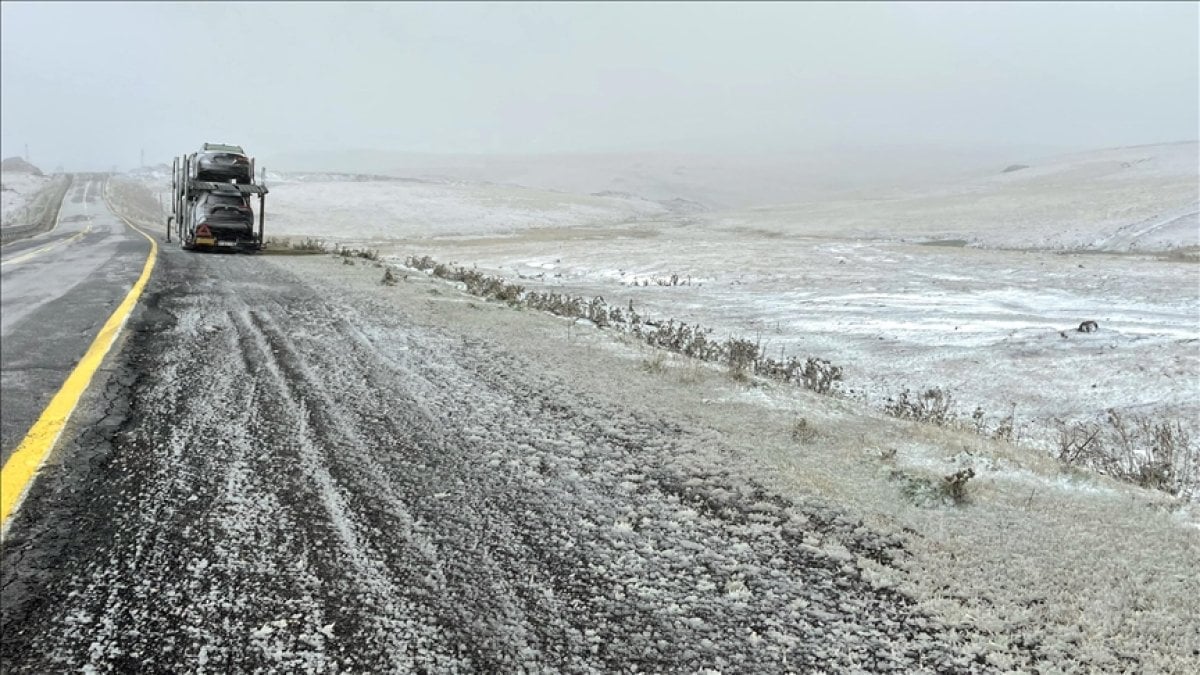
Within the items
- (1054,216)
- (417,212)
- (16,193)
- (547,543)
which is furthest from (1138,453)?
(16,193)

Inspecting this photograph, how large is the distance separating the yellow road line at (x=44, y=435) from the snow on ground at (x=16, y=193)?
4544 centimetres

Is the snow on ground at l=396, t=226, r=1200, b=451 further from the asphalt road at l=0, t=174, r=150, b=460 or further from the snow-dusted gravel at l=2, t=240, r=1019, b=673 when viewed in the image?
the asphalt road at l=0, t=174, r=150, b=460

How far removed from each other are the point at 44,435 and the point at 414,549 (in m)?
2.46

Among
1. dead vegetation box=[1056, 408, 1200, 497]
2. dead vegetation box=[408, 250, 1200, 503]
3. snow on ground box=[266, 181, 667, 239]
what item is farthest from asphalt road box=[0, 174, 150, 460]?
snow on ground box=[266, 181, 667, 239]

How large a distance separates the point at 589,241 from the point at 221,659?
33.4 m

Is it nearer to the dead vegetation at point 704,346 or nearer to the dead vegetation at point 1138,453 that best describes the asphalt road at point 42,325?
the dead vegetation at point 704,346

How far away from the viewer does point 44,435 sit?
3.94 meters

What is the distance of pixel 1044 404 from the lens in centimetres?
883

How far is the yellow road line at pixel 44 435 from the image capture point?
332cm

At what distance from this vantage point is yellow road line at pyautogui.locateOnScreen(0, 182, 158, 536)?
3.32 m

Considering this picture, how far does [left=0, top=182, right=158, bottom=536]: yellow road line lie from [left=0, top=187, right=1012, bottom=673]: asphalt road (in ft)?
0.29

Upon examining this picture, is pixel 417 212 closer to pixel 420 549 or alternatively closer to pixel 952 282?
pixel 952 282

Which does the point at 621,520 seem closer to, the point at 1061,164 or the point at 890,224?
the point at 890,224

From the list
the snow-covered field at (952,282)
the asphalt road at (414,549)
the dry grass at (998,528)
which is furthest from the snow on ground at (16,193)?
the dry grass at (998,528)
